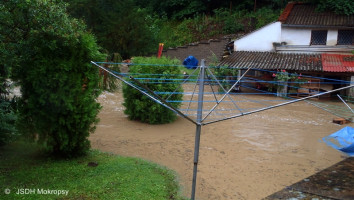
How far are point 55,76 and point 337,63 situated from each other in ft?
46.4

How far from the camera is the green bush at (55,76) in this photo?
521cm

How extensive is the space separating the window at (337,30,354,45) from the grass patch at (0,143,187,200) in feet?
47.2

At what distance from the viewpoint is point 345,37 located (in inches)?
667

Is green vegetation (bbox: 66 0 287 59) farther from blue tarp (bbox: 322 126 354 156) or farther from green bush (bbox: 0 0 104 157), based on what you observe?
blue tarp (bbox: 322 126 354 156)

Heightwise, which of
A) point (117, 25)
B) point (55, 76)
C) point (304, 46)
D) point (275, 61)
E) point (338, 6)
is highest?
point (338, 6)

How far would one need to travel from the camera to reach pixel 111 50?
2122cm

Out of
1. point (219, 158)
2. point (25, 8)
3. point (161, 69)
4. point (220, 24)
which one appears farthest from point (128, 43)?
point (25, 8)

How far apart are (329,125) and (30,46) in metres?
9.73

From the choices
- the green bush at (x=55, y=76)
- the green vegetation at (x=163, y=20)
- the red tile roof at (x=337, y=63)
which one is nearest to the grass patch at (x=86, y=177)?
the green bush at (x=55, y=76)

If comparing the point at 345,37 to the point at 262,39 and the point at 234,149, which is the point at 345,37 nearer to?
the point at 262,39

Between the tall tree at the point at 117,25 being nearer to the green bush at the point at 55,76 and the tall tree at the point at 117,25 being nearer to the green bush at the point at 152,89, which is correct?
the green bush at the point at 152,89

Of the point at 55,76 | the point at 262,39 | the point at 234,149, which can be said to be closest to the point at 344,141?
the point at 234,149

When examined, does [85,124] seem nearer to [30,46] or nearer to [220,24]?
[30,46]

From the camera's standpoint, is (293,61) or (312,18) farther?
(312,18)
